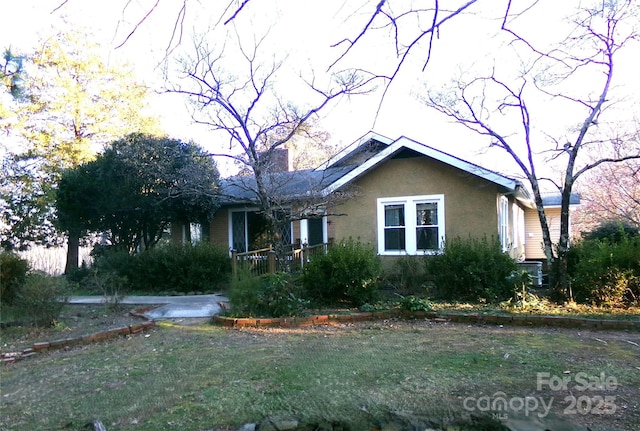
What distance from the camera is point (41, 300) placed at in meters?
7.72

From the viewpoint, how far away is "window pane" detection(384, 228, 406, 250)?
1293 cm

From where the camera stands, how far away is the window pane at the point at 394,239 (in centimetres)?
1293

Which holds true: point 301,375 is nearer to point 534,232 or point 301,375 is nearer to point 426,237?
point 426,237

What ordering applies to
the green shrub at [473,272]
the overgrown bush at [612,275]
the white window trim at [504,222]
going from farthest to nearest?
the white window trim at [504,222], the green shrub at [473,272], the overgrown bush at [612,275]

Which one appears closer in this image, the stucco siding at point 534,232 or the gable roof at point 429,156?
the gable roof at point 429,156

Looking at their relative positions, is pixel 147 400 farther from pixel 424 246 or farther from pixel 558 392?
pixel 424 246

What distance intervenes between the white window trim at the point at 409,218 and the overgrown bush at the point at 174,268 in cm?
457

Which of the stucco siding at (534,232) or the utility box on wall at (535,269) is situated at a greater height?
the stucco siding at (534,232)

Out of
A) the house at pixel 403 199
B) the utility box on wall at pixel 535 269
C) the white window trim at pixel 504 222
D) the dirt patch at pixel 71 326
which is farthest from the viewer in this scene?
the white window trim at pixel 504 222

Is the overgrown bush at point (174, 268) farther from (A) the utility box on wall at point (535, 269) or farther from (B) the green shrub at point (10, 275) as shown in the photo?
(A) the utility box on wall at point (535, 269)

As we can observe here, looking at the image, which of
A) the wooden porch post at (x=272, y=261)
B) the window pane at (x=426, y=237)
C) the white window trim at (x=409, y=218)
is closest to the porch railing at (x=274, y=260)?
the wooden porch post at (x=272, y=261)

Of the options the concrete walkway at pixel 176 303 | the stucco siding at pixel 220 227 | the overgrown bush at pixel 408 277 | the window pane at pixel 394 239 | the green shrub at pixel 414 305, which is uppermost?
the stucco siding at pixel 220 227

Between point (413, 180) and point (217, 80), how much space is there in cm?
596

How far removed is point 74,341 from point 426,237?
29.3ft
